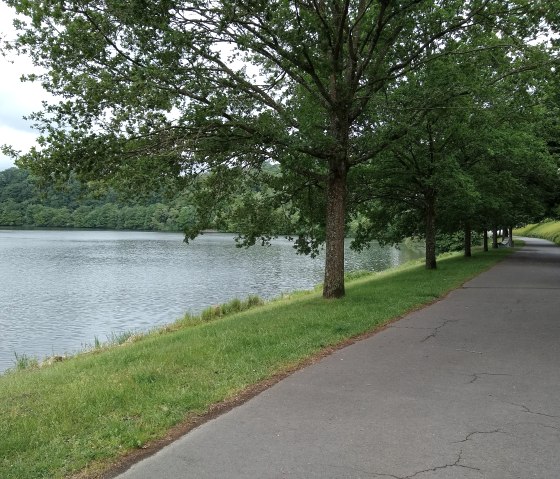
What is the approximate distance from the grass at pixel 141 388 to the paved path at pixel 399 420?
1.42ft

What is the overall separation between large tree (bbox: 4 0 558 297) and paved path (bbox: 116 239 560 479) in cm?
526

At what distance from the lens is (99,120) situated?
33.2 feet

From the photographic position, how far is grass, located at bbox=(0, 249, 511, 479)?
429 cm

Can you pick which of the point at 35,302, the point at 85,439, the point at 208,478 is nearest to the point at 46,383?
the point at 85,439

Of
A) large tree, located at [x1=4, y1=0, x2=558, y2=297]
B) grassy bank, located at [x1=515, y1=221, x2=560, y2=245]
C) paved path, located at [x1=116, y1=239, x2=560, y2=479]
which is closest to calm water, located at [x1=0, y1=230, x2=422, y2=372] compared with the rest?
large tree, located at [x1=4, y1=0, x2=558, y2=297]

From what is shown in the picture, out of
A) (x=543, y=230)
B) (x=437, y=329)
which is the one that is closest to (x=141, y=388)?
(x=437, y=329)

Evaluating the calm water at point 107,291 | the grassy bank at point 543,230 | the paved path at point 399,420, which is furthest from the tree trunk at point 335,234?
the grassy bank at point 543,230

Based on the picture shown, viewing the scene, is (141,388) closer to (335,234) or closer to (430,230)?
(335,234)

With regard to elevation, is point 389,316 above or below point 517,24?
below

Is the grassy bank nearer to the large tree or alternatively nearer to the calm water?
the calm water

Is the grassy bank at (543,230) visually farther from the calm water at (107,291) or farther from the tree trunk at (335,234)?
the tree trunk at (335,234)

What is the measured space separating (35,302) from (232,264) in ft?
62.3

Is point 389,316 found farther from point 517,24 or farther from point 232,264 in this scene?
point 232,264

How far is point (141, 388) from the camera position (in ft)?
19.3
